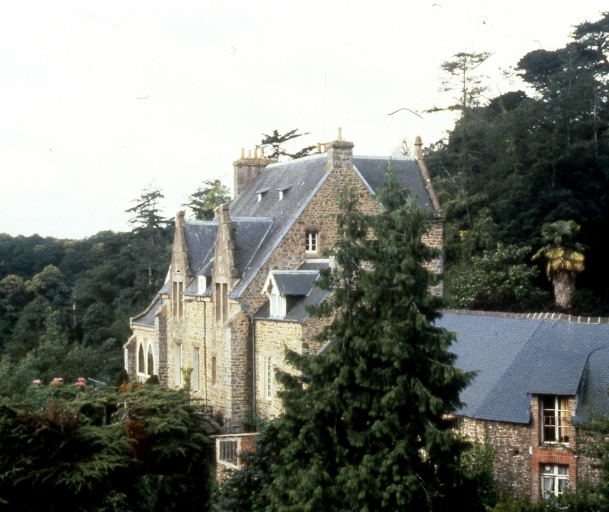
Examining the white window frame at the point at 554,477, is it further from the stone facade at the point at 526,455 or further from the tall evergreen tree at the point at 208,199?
the tall evergreen tree at the point at 208,199

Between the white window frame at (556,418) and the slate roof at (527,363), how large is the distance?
0.38m

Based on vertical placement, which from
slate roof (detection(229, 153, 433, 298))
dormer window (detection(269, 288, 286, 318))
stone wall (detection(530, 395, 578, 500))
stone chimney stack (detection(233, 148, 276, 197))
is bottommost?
stone wall (detection(530, 395, 578, 500))

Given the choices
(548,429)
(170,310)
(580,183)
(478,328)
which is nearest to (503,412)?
(548,429)

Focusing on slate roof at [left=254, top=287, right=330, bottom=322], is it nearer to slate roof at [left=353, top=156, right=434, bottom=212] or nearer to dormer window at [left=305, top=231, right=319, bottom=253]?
dormer window at [left=305, top=231, right=319, bottom=253]

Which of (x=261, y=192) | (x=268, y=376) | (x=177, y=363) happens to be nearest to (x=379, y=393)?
(x=268, y=376)

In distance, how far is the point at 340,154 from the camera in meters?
34.4

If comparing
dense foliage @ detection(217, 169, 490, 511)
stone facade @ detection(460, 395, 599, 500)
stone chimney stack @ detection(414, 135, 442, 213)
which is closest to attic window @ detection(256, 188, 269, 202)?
stone chimney stack @ detection(414, 135, 442, 213)

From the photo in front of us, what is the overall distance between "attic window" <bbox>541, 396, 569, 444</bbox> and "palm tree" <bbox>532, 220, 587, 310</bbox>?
22.2m

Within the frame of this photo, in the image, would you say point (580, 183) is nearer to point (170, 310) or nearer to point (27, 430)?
point (170, 310)

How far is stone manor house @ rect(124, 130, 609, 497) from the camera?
958 inches

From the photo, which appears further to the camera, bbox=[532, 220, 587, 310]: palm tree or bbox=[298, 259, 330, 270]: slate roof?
bbox=[532, 220, 587, 310]: palm tree

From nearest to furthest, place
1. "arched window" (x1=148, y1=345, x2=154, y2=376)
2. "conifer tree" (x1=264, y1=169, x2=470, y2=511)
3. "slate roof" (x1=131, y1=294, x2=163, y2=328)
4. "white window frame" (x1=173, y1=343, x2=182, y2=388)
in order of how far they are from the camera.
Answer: "conifer tree" (x1=264, y1=169, x2=470, y2=511) < "white window frame" (x1=173, y1=343, x2=182, y2=388) < "slate roof" (x1=131, y1=294, x2=163, y2=328) < "arched window" (x1=148, y1=345, x2=154, y2=376)

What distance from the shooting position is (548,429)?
24250 millimetres

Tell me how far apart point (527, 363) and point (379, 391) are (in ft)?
25.4
